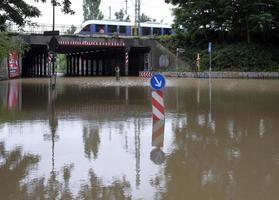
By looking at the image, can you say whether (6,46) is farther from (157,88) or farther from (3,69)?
(157,88)

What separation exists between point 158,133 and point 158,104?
5.73 feet

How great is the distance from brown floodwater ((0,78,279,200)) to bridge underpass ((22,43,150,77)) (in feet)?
137

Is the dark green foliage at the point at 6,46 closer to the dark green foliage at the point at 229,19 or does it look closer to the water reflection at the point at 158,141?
the water reflection at the point at 158,141

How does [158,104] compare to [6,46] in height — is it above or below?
below

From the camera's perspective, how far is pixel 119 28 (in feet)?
224

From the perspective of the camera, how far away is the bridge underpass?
6291cm

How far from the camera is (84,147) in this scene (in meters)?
9.53

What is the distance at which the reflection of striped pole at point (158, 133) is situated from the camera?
10039mm

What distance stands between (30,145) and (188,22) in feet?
168

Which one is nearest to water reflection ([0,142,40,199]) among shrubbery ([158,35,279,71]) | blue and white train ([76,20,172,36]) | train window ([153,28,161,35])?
shrubbery ([158,35,279,71])

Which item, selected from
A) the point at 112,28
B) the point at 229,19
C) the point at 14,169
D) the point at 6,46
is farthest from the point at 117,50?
the point at 14,169

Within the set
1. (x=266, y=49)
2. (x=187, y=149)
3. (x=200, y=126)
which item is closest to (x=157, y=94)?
(x=200, y=126)

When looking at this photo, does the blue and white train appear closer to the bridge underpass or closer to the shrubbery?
the bridge underpass

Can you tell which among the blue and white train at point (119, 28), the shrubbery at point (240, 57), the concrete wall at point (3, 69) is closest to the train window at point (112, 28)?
the blue and white train at point (119, 28)
